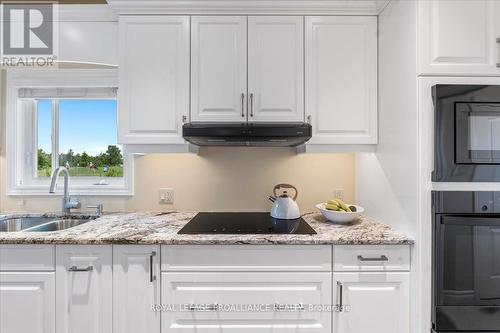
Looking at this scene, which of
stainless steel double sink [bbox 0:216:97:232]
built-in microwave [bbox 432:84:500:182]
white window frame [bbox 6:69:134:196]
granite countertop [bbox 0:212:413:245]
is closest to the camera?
built-in microwave [bbox 432:84:500:182]

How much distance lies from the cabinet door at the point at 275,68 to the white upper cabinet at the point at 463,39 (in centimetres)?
64

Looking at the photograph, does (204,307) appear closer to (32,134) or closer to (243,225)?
(243,225)

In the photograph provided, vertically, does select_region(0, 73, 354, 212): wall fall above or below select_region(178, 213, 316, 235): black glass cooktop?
above

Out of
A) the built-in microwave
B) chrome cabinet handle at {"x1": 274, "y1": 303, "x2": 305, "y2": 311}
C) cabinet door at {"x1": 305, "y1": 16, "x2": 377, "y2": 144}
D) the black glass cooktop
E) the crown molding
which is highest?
the crown molding

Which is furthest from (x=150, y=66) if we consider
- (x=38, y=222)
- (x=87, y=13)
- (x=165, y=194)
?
(x=38, y=222)

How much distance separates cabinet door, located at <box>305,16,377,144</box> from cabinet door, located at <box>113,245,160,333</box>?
1188mm

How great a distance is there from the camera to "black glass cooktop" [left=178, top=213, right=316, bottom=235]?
57.2 inches

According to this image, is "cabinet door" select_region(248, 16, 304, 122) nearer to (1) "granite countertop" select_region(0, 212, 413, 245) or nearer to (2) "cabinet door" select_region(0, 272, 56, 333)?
(1) "granite countertop" select_region(0, 212, 413, 245)

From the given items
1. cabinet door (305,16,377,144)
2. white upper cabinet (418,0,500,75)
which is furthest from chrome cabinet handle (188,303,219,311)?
white upper cabinet (418,0,500,75)

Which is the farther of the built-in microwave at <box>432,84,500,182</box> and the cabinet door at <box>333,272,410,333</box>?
the cabinet door at <box>333,272,410,333</box>

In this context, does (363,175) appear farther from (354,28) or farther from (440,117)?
(354,28)

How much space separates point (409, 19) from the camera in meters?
1.33

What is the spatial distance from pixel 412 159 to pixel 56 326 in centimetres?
189

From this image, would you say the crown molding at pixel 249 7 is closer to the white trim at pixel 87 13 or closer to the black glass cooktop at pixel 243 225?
the white trim at pixel 87 13
